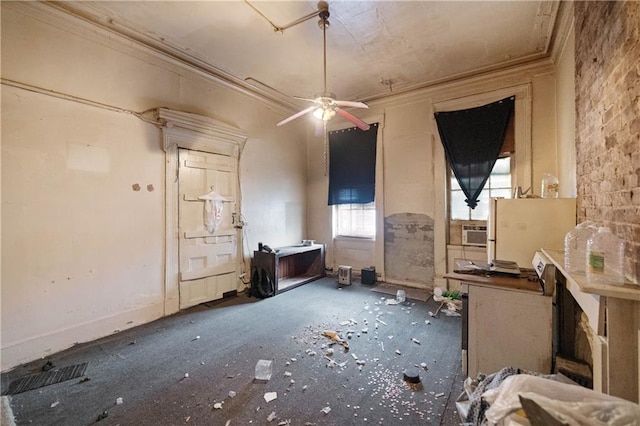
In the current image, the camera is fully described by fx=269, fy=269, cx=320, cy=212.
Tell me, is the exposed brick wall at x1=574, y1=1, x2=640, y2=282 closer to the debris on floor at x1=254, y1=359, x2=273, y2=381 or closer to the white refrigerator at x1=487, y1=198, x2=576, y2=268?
the white refrigerator at x1=487, y1=198, x2=576, y2=268

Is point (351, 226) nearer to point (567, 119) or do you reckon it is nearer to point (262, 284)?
point (262, 284)

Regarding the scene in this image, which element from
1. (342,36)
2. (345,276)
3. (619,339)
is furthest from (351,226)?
(619,339)

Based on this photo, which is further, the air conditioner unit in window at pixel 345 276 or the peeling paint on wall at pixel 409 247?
the air conditioner unit in window at pixel 345 276

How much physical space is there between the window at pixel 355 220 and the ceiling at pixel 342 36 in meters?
2.17

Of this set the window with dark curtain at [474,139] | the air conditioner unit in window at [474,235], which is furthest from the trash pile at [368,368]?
the window with dark curtain at [474,139]

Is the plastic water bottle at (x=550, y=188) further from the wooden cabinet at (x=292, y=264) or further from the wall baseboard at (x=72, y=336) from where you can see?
the wall baseboard at (x=72, y=336)

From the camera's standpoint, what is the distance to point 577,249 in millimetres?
1614

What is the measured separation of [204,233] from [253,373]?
212 cm

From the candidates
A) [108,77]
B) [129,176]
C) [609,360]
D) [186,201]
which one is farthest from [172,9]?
[609,360]

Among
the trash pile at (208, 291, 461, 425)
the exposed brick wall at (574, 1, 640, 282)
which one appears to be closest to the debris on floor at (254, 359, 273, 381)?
the trash pile at (208, 291, 461, 425)

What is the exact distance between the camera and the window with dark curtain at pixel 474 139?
12.3ft

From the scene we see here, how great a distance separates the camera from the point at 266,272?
13.3 ft

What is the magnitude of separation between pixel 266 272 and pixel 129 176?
213 centimetres

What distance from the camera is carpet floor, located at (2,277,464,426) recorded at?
1.74 meters
